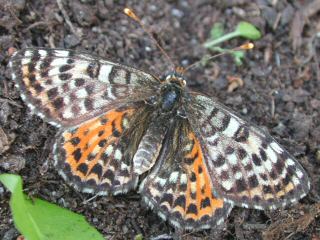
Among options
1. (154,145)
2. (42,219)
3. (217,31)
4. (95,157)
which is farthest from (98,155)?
(217,31)

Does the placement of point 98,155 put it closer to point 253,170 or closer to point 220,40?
point 253,170

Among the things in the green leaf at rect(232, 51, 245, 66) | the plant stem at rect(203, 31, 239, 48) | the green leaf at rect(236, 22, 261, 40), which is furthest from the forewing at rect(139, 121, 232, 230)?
the green leaf at rect(236, 22, 261, 40)

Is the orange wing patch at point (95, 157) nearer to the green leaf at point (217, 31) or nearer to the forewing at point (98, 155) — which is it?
the forewing at point (98, 155)

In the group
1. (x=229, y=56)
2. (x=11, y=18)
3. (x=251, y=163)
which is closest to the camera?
(x=251, y=163)

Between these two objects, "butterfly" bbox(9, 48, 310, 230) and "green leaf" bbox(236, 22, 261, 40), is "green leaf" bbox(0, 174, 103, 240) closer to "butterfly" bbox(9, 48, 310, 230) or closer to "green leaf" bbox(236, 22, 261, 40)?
"butterfly" bbox(9, 48, 310, 230)

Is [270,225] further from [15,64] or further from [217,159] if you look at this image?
[15,64]

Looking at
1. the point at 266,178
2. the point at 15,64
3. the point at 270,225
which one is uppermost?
the point at 15,64

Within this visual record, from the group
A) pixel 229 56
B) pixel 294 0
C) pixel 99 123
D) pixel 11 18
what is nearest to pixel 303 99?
pixel 229 56
